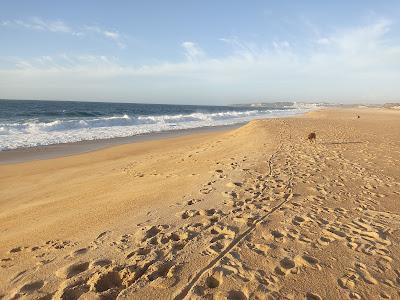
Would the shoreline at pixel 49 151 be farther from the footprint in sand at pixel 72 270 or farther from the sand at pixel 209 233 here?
the footprint in sand at pixel 72 270

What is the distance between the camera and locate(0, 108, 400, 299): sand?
344 cm

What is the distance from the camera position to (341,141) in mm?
14016

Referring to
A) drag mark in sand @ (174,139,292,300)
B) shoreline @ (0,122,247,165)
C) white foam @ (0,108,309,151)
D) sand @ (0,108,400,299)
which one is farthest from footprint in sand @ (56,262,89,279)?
white foam @ (0,108,309,151)

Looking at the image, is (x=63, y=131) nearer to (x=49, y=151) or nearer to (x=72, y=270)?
(x=49, y=151)

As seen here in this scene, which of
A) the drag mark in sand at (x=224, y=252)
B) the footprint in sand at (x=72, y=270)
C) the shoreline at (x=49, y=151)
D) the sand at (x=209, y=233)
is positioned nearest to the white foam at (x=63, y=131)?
the shoreline at (x=49, y=151)

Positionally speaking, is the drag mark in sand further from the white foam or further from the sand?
the white foam

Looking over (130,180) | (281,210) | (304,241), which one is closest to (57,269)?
(304,241)

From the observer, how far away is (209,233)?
4.58 m

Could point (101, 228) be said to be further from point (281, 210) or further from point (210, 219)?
point (281, 210)

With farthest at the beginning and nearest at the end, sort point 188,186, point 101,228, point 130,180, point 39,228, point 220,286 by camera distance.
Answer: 1. point 130,180
2. point 188,186
3. point 39,228
4. point 101,228
5. point 220,286

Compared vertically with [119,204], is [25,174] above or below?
below

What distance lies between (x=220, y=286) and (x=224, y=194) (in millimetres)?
2902

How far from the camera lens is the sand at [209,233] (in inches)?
135

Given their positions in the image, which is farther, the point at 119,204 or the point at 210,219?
the point at 119,204
